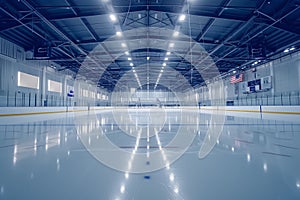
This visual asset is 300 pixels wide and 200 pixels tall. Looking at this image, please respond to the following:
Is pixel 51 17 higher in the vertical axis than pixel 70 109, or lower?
higher

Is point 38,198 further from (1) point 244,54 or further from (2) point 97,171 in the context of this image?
(1) point 244,54

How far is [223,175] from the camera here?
2.31 meters

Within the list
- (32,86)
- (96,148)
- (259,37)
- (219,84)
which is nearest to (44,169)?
(96,148)

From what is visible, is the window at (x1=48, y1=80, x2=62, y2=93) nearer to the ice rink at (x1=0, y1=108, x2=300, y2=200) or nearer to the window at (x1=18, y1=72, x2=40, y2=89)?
the window at (x1=18, y1=72, x2=40, y2=89)

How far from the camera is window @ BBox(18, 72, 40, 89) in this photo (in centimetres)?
1521

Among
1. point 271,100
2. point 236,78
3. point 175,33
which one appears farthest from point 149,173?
point 236,78

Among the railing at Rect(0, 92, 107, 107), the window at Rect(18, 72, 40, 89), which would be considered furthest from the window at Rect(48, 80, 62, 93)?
the window at Rect(18, 72, 40, 89)

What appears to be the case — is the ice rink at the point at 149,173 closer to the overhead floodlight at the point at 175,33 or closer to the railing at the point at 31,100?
the overhead floodlight at the point at 175,33

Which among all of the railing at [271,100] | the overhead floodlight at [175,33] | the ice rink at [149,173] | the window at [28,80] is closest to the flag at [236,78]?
the railing at [271,100]

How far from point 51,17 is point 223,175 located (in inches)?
456

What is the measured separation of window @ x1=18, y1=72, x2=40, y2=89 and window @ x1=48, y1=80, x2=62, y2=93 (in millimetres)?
2374

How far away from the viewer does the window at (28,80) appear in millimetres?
15213

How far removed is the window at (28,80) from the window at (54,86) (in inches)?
93.5

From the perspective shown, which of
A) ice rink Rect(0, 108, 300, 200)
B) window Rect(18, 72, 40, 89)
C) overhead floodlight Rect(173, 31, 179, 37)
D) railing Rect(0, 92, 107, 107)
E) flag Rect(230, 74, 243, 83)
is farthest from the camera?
flag Rect(230, 74, 243, 83)
